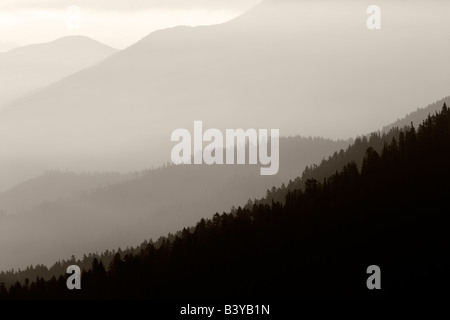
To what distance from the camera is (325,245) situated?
130 m

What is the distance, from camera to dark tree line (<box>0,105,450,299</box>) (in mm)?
125062

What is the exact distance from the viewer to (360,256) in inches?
5098

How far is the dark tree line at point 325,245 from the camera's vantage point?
125062 mm

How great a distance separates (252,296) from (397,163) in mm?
32016
